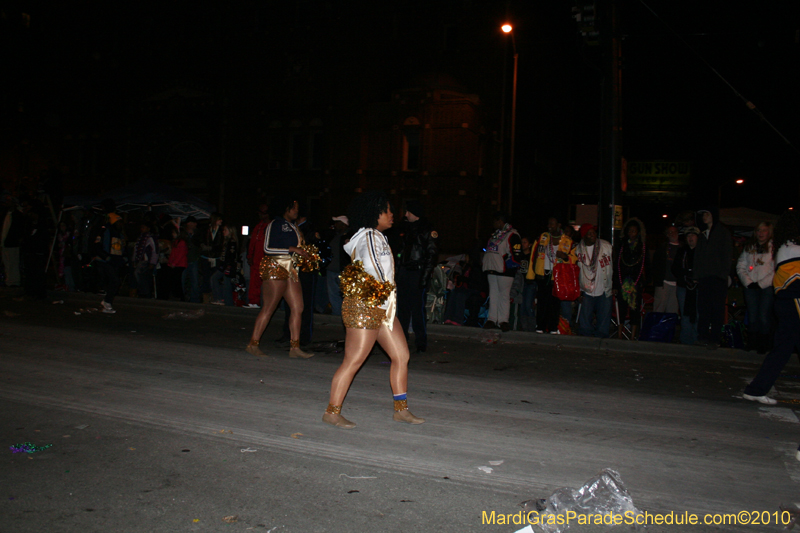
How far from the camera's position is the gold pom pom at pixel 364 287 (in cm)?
491

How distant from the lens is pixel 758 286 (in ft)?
31.5

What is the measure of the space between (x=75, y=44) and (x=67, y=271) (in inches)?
1133


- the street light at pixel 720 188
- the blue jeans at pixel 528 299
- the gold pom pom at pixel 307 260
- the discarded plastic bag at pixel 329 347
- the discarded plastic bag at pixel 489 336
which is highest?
the street light at pixel 720 188

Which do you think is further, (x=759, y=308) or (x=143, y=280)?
(x=143, y=280)

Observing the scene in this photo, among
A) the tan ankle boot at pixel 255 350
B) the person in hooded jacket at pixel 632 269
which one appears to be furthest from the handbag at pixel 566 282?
the tan ankle boot at pixel 255 350

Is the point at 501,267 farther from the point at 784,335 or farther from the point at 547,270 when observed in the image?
the point at 784,335

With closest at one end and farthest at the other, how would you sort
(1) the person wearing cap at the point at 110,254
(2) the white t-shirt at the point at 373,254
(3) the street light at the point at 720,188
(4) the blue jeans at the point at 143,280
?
1. (2) the white t-shirt at the point at 373,254
2. (1) the person wearing cap at the point at 110,254
3. (4) the blue jeans at the point at 143,280
4. (3) the street light at the point at 720,188

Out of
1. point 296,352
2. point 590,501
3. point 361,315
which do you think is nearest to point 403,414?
point 361,315

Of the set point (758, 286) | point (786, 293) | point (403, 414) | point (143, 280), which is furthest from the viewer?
point (143, 280)

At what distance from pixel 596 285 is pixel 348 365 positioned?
7111mm

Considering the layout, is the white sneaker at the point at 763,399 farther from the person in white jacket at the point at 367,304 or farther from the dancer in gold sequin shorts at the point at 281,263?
the dancer in gold sequin shorts at the point at 281,263

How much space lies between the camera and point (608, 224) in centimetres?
1141

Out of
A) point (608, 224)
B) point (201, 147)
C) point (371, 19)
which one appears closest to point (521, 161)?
point (371, 19)

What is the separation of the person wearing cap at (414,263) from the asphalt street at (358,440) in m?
0.70
